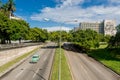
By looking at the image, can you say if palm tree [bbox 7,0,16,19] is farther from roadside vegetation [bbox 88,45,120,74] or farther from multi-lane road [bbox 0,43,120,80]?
multi-lane road [bbox 0,43,120,80]

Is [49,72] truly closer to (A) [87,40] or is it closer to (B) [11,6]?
(A) [87,40]

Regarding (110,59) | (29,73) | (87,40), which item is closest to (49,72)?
(29,73)

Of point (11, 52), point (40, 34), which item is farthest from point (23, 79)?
point (40, 34)

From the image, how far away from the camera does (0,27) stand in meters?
88.6

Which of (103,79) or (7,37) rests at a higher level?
(7,37)

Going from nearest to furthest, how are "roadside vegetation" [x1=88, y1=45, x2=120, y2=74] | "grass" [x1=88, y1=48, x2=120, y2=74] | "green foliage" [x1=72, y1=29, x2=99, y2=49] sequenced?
"grass" [x1=88, y1=48, x2=120, y2=74] < "roadside vegetation" [x1=88, y1=45, x2=120, y2=74] < "green foliage" [x1=72, y1=29, x2=99, y2=49]

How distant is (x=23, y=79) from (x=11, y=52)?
87.0 feet

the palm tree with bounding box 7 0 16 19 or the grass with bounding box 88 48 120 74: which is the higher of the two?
the palm tree with bounding box 7 0 16 19

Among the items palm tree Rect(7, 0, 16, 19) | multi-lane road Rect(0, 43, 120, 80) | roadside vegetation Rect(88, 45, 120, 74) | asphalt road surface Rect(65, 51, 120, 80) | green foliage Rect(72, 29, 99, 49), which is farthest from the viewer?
palm tree Rect(7, 0, 16, 19)

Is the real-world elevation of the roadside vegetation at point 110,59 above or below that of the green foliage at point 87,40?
below

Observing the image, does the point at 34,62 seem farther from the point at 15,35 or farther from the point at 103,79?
the point at 15,35

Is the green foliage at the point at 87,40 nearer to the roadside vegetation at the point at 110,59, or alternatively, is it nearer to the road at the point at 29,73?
the roadside vegetation at the point at 110,59

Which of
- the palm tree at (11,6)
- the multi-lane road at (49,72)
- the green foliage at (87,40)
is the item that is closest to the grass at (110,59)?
the multi-lane road at (49,72)

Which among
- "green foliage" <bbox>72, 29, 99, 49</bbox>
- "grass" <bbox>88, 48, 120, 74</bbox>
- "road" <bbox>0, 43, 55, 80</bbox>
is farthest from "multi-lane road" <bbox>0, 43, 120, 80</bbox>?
"green foliage" <bbox>72, 29, 99, 49</bbox>
